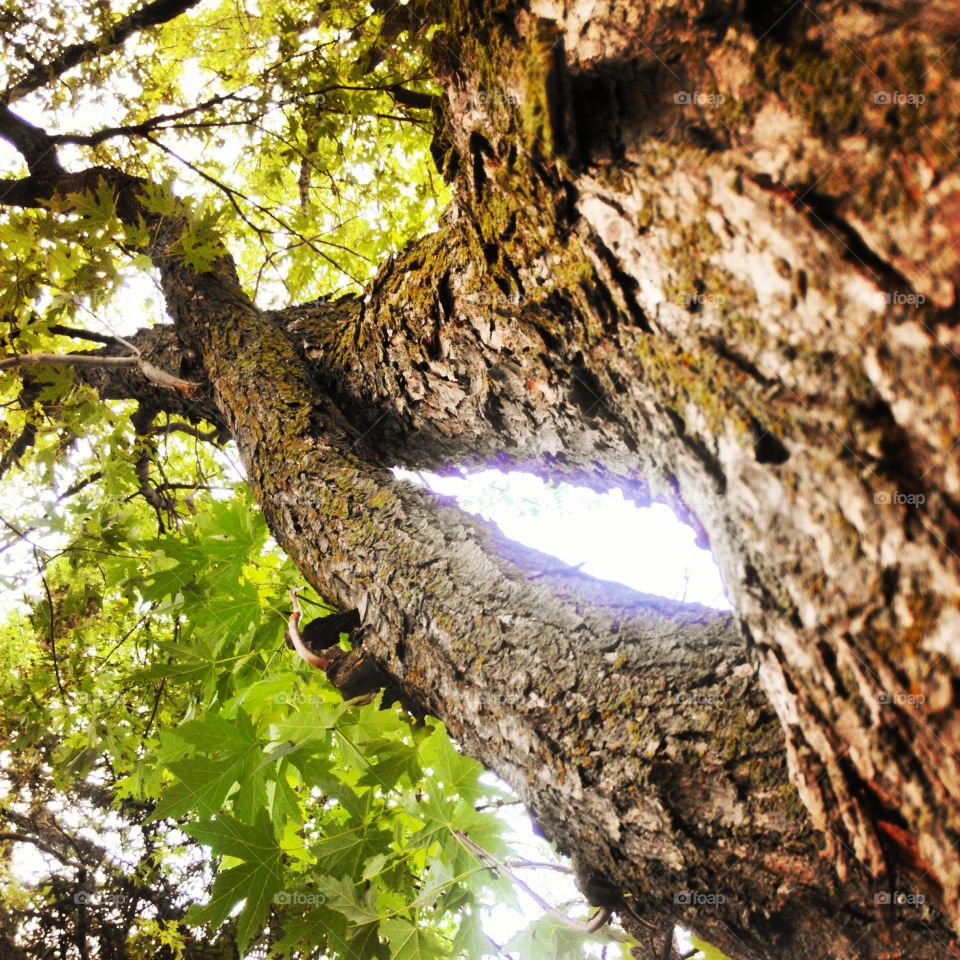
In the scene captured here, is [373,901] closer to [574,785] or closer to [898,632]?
[574,785]

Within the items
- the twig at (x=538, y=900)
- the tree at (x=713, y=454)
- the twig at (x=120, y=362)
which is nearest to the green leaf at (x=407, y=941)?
the twig at (x=538, y=900)

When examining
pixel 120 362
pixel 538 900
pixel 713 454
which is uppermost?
pixel 120 362

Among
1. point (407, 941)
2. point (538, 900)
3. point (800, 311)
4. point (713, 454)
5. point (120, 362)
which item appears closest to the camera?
point (800, 311)

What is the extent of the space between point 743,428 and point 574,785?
0.76m

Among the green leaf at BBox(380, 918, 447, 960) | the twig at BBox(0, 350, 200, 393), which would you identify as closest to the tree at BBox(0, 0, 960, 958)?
the green leaf at BBox(380, 918, 447, 960)

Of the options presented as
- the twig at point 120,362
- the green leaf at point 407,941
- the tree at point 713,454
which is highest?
the twig at point 120,362

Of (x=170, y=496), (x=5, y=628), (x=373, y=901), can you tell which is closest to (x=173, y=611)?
(x=373, y=901)

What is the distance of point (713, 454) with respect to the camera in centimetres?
101

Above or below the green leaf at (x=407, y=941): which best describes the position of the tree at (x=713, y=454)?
above

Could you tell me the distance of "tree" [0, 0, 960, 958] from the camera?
0.80 m

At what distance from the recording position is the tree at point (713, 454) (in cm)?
80

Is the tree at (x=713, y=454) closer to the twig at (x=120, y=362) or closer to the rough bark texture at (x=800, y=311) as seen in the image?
the rough bark texture at (x=800, y=311)

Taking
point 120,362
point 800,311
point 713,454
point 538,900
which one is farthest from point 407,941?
point 120,362

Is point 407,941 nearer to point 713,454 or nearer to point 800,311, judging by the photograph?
point 713,454
